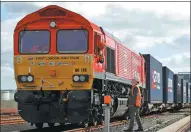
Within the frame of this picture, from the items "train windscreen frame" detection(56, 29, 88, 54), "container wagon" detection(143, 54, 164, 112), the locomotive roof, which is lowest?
"container wagon" detection(143, 54, 164, 112)

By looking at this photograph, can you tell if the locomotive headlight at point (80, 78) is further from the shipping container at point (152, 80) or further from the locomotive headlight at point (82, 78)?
the shipping container at point (152, 80)

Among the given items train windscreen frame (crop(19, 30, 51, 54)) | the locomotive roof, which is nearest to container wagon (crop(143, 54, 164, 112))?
the locomotive roof

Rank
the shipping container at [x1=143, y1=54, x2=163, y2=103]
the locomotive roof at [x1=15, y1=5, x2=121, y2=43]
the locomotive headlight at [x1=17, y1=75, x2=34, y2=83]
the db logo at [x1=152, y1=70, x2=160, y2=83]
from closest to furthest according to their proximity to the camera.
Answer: the locomotive headlight at [x1=17, y1=75, x2=34, y2=83], the locomotive roof at [x1=15, y1=5, x2=121, y2=43], the shipping container at [x1=143, y1=54, x2=163, y2=103], the db logo at [x1=152, y1=70, x2=160, y2=83]

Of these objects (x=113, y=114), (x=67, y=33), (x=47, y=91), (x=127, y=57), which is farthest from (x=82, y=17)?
(x=127, y=57)

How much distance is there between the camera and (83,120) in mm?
12773

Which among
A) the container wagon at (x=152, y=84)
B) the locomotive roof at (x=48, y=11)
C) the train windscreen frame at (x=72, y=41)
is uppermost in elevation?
the locomotive roof at (x=48, y=11)

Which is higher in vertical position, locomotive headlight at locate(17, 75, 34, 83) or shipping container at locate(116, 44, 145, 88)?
shipping container at locate(116, 44, 145, 88)

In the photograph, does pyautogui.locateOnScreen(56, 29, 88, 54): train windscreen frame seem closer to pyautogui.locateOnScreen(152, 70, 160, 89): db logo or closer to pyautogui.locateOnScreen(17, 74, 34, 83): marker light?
pyautogui.locateOnScreen(17, 74, 34, 83): marker light

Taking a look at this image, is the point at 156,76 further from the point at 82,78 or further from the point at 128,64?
the point at 82,78

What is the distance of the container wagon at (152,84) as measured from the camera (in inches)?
976

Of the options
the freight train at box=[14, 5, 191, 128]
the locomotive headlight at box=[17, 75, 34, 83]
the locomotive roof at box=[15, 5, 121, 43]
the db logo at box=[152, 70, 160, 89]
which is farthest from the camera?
the db logo at box=[152, 70, 160, 89]

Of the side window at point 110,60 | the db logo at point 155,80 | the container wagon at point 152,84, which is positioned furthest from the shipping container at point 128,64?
the db logo at point 155,80

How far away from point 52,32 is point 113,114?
14.6 ft

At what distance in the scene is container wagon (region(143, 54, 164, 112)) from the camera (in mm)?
24784
